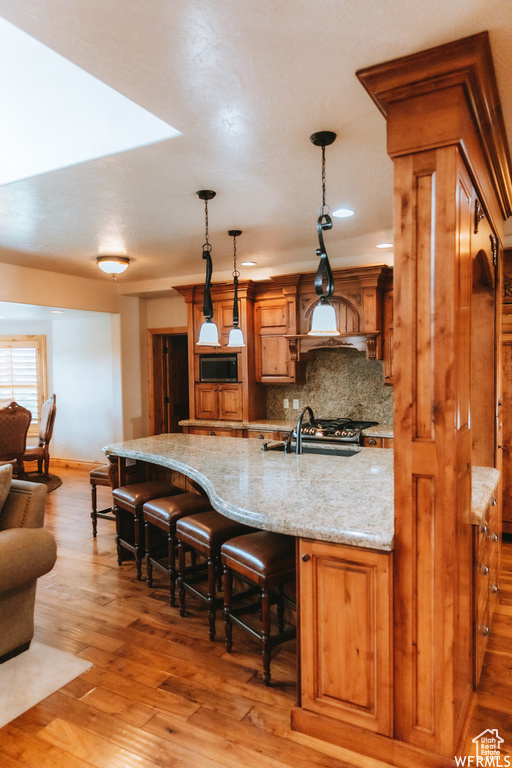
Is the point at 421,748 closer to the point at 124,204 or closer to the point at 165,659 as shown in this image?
the point at 165,659

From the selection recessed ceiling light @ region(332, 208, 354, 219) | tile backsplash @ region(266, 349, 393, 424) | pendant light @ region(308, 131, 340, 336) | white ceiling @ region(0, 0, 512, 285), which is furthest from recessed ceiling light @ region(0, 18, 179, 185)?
tile backsplash @ region(266, 349, 393, 424)

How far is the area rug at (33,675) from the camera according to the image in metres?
2.21

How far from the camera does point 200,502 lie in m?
3.21

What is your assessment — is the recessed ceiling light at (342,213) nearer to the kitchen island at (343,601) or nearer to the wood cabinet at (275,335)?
the wood cabinet at (275,335)

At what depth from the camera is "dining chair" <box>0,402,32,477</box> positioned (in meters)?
6.42

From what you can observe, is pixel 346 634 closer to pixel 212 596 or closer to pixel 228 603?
pixel 228 603

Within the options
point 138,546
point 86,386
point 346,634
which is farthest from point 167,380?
point 346,634

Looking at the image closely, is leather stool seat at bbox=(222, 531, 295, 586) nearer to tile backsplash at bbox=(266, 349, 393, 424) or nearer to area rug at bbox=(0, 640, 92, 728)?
area rug at bbox=(0, 640, 92, 728)

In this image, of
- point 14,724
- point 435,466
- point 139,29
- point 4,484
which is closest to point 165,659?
point 14,724

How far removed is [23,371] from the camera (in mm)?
8281

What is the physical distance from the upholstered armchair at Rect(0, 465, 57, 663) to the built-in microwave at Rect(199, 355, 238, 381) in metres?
3.23

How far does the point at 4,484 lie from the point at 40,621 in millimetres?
962

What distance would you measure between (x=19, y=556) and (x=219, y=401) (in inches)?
142

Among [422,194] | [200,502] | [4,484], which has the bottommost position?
[200,502]
